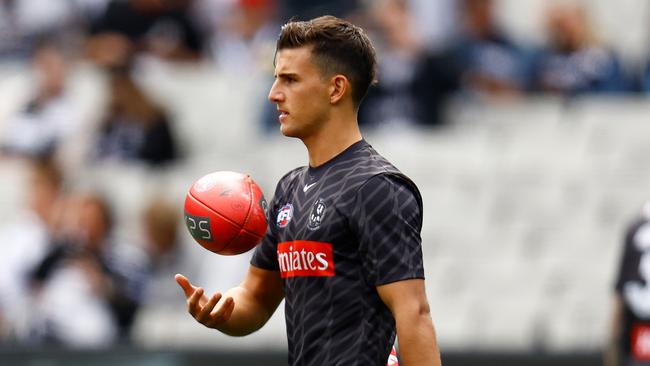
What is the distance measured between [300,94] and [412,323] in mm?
880

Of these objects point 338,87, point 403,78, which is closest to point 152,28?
point 403,78

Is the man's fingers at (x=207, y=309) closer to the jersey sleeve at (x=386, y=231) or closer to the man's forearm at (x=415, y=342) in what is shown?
the jersey sleeve at (x=386, y=231)

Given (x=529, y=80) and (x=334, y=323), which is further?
(x=529, y=80)

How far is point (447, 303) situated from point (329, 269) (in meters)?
5.97

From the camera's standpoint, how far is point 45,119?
39.2 ft

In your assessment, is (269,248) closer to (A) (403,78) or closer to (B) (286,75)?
(B) (286,75)

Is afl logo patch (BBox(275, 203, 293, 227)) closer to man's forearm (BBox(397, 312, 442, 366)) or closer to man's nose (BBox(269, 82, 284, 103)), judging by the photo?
man's nose (BBox(269, 82, 284, 103))

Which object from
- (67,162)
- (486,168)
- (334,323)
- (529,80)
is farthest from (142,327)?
(334,323)

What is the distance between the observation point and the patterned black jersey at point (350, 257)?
14.7 ft

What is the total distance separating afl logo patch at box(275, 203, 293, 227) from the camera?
4797 millimetres

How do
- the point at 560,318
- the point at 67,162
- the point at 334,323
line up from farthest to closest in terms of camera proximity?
the point at 67,162 → the point at 560,318 → the point at 334,323

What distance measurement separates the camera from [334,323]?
4.57 meters

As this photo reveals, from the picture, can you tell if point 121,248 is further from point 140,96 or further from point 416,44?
point 416,44

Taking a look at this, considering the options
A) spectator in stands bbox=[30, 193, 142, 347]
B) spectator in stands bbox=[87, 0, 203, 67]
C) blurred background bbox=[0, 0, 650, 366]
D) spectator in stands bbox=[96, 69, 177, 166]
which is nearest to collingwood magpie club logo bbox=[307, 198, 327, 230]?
blurred background bbox=[0, 0, 650, 366]
